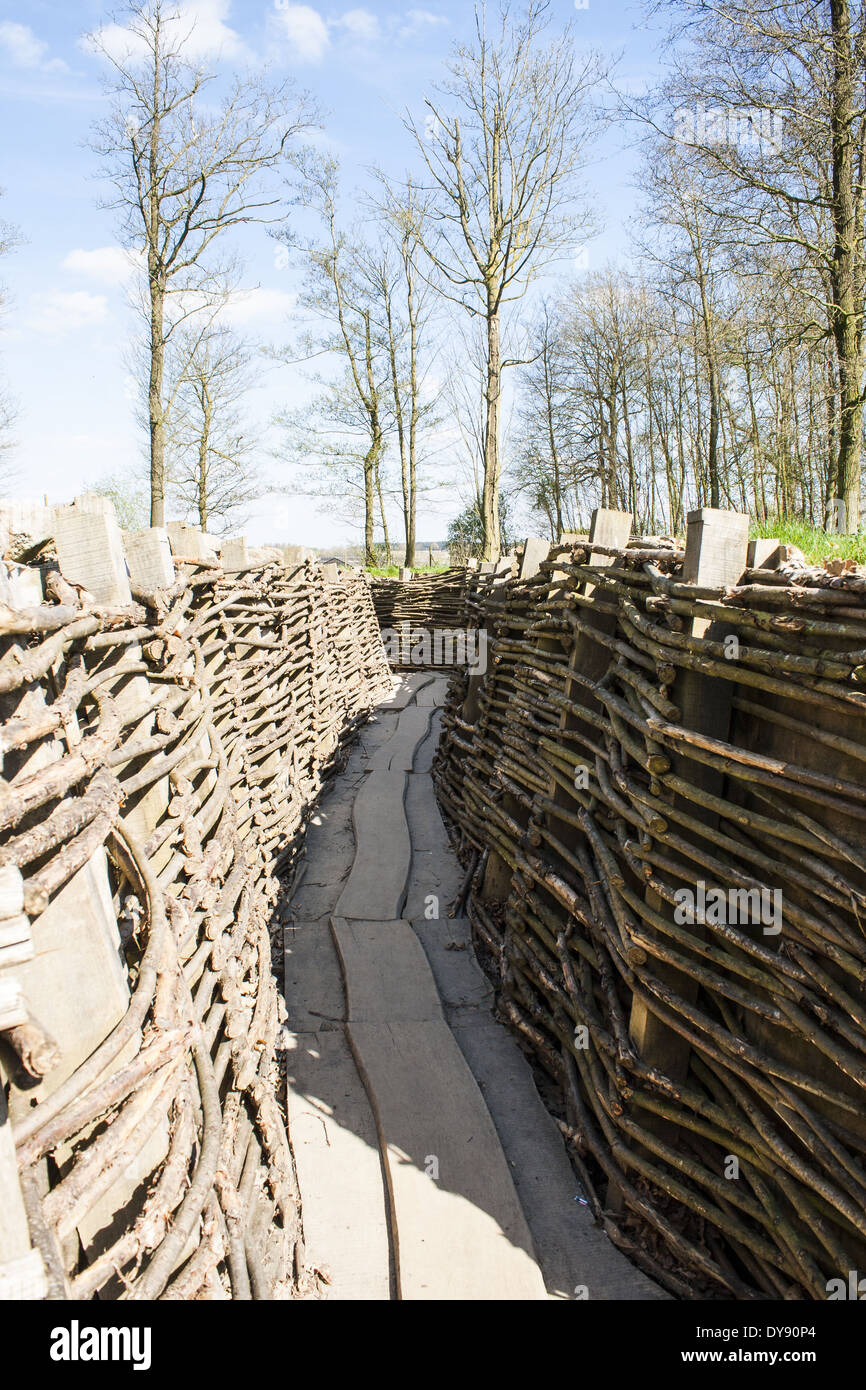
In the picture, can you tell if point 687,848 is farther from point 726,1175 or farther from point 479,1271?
point 479,1271

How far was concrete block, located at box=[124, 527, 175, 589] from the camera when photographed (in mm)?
2984

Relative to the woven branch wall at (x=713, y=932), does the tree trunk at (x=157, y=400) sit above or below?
above

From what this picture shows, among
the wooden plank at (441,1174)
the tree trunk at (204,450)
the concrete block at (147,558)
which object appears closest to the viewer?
the wooden plank at (441,1174)

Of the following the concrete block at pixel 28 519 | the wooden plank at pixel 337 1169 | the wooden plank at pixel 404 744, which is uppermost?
the concrete block at pixel 28 519

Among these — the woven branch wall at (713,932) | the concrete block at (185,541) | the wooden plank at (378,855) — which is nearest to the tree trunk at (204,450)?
the wooden plank at (378,855)

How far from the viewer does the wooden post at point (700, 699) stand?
2611 mm

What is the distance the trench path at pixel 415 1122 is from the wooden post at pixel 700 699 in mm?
627

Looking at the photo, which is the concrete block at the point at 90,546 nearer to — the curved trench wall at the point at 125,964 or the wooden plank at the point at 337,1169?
the curved trench wall at the point at 125,964

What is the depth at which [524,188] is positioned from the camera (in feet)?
48.1

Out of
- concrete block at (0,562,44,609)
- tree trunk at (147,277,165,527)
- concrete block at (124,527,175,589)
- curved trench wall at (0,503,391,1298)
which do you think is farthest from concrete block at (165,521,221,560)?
tree trunk at (147,277,165,527)

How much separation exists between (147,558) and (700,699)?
6.51ft

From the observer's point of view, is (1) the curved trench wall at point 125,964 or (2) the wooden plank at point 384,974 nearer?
(1) the curved trench wall at point 125,964

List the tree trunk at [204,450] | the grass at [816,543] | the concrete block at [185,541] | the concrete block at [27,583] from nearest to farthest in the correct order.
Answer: the concrete block at [27,583] < the grass at [816,543] < the concrete block at [185,541] < the tree trunk at [204,450]

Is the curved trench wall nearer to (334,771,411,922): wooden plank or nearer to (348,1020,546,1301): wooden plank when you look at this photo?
(348,1020,546,1301): wooden plank
